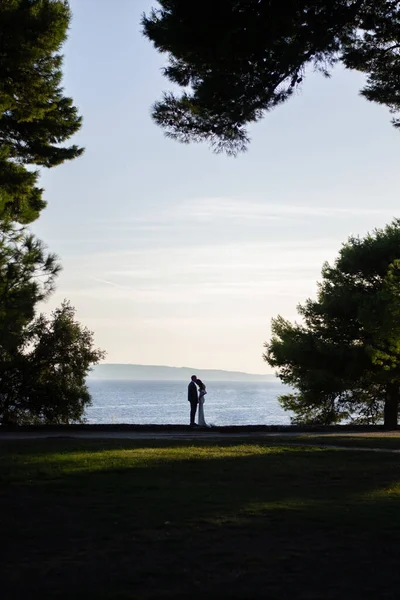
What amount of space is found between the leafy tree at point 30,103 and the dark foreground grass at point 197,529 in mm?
11727

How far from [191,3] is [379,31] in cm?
414

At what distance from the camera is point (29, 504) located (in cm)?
921

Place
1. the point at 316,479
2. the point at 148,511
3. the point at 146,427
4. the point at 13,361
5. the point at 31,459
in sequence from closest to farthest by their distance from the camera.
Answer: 1. the point at 148,511
2. the point at 316,479
3. the point at 31,459
4. the point at 146,427
5. the point at 13,361

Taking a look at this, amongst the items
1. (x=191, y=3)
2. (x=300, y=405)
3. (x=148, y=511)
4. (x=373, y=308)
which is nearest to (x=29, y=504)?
(x=148, y=511)

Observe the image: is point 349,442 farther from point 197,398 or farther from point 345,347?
point 345,347

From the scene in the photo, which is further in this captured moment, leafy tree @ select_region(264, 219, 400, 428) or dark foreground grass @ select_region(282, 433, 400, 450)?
leafy tree @ select_region(264, 219, 400, 428)

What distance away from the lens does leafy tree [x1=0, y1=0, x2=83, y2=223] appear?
22047mm

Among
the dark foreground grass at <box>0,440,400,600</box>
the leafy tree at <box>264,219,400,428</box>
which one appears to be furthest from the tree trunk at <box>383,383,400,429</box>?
the dark foreground grass at <box>0,440,400,600</box>

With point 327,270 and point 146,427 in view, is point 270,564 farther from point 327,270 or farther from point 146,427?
point 327,270

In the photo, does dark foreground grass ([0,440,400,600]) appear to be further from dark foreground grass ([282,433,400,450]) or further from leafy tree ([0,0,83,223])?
leafy tree ([0,0,83,223])

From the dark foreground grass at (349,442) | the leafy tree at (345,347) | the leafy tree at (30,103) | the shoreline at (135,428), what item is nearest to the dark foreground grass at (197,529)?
the dark foreground grass at (349,442)

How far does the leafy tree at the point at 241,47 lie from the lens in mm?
13844

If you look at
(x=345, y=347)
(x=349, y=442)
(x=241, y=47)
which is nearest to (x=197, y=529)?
(x=241, y=47)

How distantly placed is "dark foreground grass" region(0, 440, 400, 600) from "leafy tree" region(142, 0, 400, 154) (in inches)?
255
